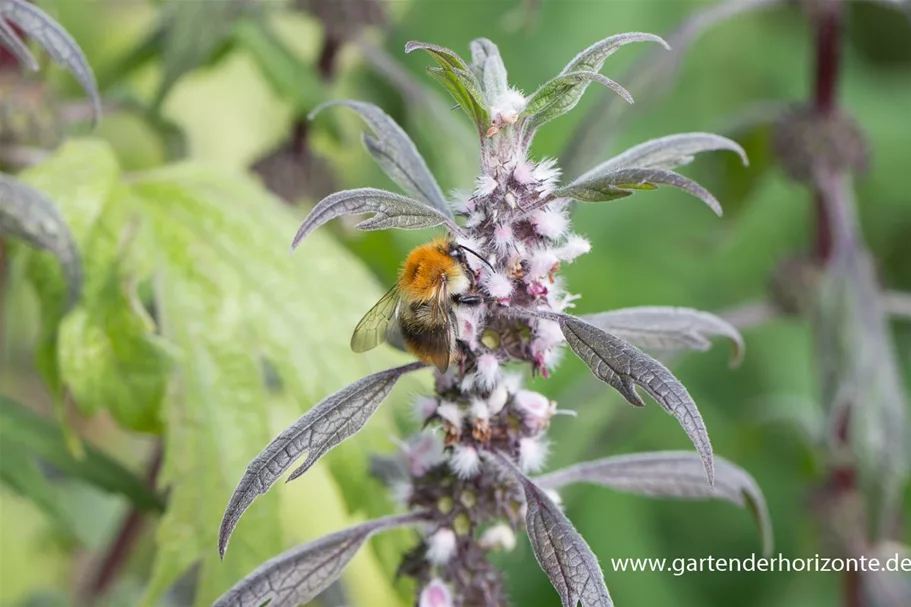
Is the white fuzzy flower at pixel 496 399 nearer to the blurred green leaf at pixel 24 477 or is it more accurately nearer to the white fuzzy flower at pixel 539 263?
the white fuzzy flower at pixel 539 263

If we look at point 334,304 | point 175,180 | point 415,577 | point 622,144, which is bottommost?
point 415,577

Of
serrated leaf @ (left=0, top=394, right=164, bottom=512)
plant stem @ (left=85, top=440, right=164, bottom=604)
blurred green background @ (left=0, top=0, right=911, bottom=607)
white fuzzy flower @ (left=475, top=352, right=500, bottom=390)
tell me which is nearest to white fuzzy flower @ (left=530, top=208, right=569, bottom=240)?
white fuzzy flower @ (left=475, top=352, right=500, bottom=390)

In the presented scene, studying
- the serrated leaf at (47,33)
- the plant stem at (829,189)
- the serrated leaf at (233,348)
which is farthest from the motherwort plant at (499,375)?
the plant stem at (829,189)

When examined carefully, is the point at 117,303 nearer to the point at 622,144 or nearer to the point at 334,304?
the point at 334,304

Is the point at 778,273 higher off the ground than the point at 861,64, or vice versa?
the point at 861,64

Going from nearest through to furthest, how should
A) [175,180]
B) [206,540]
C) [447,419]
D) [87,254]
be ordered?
[447,419]
[206,540]
[87,254]
[175,180]

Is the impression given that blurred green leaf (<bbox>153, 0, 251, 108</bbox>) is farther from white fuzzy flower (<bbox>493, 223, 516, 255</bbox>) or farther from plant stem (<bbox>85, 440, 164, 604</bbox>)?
white fuzzy flower (<bbox>493, 223, 516, 255</bbox>)

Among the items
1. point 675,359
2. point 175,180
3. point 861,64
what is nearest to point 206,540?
point 175,180
